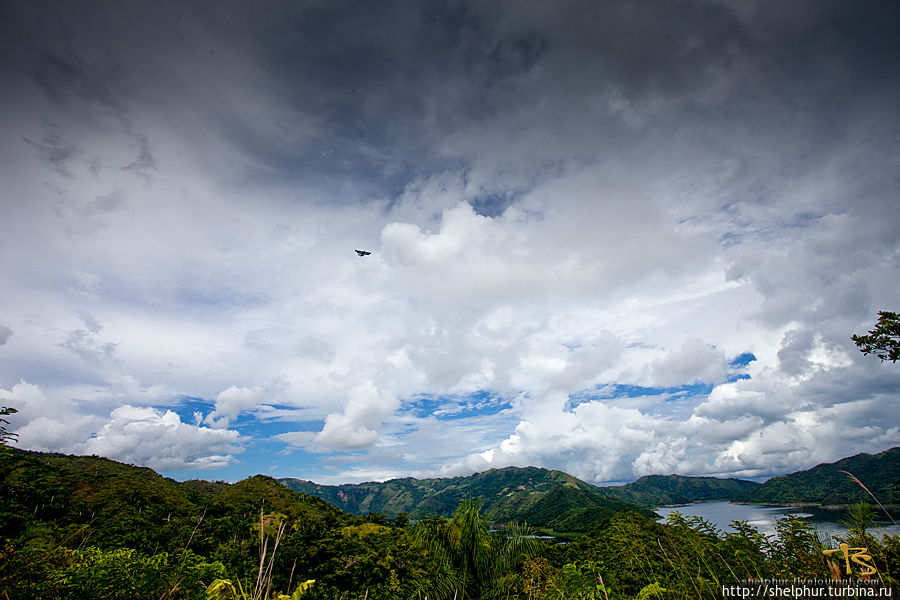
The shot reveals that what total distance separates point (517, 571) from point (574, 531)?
126493 millimetres

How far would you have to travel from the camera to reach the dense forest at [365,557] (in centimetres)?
461

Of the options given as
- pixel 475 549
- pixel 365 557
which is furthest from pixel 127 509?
pixel 475 549

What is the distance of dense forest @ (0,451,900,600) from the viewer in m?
4.61

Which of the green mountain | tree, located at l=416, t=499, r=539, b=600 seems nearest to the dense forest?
tree, located at l=416, t=499, r=539, b=600

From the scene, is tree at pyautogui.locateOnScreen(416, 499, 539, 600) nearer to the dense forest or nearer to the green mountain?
the dense forest

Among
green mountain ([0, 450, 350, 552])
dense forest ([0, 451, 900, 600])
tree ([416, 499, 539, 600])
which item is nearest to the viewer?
dense forest ([0, 451, 900, 600])

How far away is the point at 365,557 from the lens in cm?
1180

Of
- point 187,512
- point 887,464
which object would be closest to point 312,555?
point 187,512

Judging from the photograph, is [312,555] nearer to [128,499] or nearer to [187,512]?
[187,512]

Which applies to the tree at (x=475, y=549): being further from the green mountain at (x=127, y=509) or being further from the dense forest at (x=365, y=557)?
the green mountain at (x=127, y=509)

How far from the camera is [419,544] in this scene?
1491 centimetres

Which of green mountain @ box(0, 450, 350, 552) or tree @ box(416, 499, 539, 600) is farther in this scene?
green mountain @ box(0, 450, 350, 552)

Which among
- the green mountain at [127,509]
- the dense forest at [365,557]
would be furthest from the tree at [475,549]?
the green mountain at [127,509]

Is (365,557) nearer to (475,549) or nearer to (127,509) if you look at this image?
(475,549)
